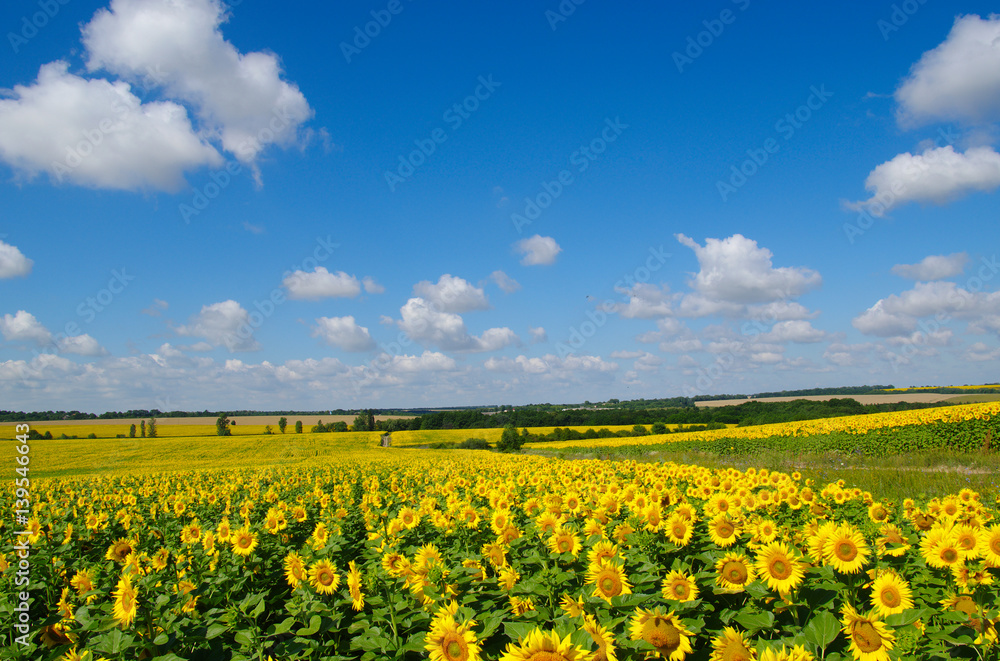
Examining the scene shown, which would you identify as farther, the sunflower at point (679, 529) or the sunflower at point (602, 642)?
the sunflower at point (679, 529)

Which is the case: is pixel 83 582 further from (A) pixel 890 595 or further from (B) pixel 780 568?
(A) pixel 890 595

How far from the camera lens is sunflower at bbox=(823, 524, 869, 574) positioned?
9.62 feet

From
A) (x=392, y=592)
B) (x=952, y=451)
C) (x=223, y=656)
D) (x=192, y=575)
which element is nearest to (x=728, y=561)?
(x=392, y=592)

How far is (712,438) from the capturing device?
3672 centimetres

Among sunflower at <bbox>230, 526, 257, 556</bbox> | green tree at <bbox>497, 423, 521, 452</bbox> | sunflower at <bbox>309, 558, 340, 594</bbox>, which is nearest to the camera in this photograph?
sunflower at <bbox>309, 558, 340, 594</bbox>

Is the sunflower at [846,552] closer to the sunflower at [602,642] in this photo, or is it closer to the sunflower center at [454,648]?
the sunflower at [602,642]

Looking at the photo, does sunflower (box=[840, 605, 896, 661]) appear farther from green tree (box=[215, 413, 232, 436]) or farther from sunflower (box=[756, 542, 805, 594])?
green tree (box=[215, 413, 232, 436])

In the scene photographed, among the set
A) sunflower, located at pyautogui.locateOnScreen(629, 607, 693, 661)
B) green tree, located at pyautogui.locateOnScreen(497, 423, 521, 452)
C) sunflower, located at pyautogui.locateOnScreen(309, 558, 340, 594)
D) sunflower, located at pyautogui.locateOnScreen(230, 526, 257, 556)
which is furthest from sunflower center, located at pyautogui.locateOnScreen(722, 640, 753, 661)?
green tree, located at pyautogui.locateOnScreen(497, 423, 521, 452)

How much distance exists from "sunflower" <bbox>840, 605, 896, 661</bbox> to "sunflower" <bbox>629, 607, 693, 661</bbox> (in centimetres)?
77

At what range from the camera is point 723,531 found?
12.0 ft

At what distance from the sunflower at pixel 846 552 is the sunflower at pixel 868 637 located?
24.6 inches

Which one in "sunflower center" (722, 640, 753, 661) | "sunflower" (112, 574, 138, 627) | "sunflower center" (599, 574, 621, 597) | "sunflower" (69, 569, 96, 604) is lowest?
"sunflower" (69, 569, 96, 604)

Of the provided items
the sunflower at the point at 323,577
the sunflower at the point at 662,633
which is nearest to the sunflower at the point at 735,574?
the sunflower at the point at 662,633

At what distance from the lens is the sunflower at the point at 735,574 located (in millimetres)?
2941
